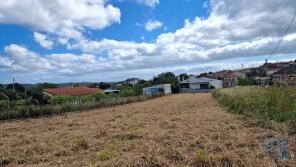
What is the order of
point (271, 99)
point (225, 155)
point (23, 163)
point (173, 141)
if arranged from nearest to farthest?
point (225, 155) < point (23, 163) < point (173, 141) < point (271, 99)

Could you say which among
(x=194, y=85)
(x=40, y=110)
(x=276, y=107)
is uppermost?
(x=276, y=107)

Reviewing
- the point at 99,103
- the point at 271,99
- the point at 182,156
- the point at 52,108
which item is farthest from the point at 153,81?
the point at 182,156

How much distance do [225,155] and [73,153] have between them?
9.07ft

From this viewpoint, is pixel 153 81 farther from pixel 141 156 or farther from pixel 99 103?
pixel 141 156

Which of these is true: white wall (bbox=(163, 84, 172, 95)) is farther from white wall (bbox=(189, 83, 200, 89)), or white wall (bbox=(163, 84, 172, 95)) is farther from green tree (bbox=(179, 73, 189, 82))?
green tree (bbox=(179, 73, 189, 82))

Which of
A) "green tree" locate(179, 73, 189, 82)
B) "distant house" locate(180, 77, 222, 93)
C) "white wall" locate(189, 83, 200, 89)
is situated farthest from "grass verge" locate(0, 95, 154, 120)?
"green tree" locate(179, 73, 189, 82)

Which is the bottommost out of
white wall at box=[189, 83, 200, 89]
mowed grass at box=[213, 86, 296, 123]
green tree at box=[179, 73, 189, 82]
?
white wall at box=[189, 83, 200, 89]

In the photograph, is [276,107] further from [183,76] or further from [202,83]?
[183,76]

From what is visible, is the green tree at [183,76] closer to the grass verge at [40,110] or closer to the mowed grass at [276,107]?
the grass verge at [40,110]

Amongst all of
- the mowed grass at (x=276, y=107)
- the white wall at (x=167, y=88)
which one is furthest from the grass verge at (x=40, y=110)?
the white wall at (x=167, y=88)

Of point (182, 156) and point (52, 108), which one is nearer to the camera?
point (182, 156)

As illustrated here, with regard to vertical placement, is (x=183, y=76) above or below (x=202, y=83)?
above

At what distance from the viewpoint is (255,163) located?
12.8 ft

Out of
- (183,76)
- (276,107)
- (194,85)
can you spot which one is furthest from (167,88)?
(276,107)
